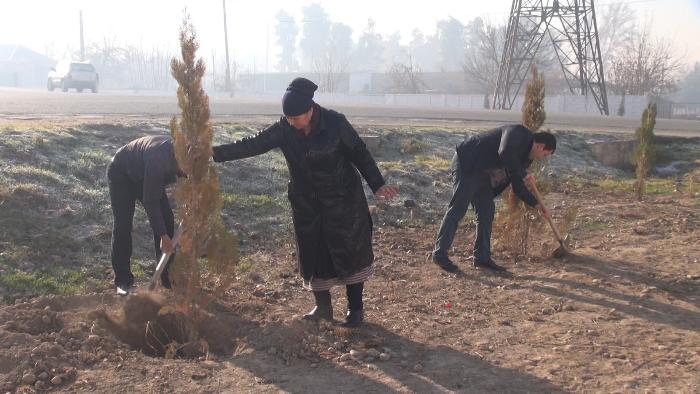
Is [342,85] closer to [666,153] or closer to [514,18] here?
[514,18]

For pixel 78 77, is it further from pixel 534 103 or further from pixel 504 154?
pixel 504 154

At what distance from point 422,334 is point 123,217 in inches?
94.6

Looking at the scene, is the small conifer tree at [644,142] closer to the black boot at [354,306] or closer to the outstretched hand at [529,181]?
the outstretched hand at [529,181]

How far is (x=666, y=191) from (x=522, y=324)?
6.81 metres

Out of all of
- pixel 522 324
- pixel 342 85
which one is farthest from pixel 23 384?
pixel 342 85

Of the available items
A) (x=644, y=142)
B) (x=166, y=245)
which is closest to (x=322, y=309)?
(x=166, y=245)

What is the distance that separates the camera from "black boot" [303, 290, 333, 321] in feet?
14.9

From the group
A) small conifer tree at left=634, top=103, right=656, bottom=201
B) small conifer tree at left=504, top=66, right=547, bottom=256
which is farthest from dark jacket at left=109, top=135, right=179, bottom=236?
small conifer tree at left=634, top=103, right=656, bottom=201

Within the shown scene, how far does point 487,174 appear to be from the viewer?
582cm

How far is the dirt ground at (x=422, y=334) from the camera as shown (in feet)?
11.8

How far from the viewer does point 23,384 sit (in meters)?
3.54

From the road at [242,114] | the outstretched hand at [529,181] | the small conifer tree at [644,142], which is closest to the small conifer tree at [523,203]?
the outstretched hand at [529,181]

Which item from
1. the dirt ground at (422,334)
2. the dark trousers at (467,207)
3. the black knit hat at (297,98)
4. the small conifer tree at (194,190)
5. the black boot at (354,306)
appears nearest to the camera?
the dirt ground at (422,334)

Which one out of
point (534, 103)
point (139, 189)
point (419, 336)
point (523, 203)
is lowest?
point (419, 336)
